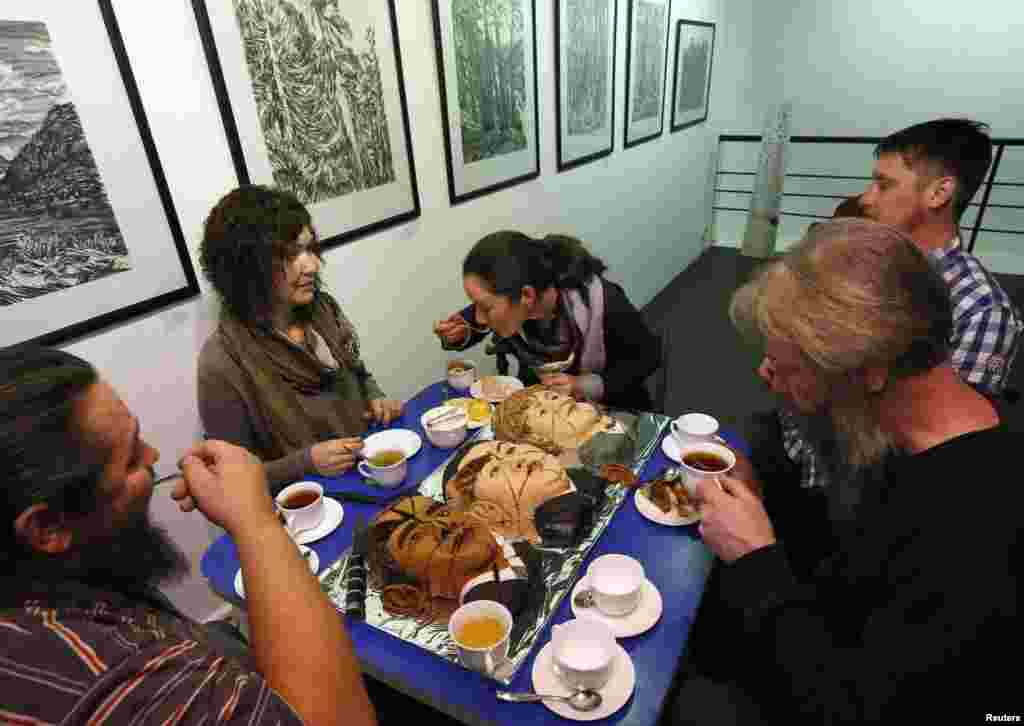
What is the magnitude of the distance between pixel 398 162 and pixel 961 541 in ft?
6.05

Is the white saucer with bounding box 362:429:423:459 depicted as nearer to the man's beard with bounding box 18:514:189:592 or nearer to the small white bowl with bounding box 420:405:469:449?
the small white bowl with bounding box 420:405:469:449

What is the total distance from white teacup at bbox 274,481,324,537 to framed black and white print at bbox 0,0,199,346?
0.64m

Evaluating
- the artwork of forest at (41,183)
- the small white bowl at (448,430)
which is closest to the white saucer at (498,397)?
the small white bowl at (448,430)

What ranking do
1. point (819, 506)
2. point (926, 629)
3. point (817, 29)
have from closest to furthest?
point (926, 629) → point (819, 506) → point (817, 29)

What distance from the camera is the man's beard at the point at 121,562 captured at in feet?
2.08

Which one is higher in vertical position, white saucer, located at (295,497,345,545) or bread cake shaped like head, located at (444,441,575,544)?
bread cake shaped like head, located at (444,441,575,544)

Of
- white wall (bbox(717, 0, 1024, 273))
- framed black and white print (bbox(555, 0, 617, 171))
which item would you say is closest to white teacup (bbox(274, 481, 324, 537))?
framed black and white print (bbox(555, 0, 617, 171))

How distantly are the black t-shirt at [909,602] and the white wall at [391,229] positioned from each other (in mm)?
1468

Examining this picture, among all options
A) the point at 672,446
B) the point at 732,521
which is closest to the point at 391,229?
the point at 672,446

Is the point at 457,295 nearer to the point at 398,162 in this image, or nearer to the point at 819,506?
the point at 398,162

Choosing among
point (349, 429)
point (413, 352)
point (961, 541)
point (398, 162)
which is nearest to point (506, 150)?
point (398, 162)

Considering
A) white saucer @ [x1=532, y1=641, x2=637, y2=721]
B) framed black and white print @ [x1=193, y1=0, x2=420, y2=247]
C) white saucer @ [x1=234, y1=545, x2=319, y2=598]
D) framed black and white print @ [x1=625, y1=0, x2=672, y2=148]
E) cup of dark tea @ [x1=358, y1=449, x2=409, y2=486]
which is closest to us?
white saucer @ [x1=532, y1=641, x2=637, y2=721]

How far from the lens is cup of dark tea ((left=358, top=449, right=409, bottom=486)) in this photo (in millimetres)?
1224

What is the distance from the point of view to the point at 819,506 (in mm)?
1309
